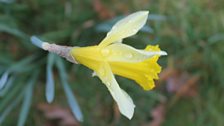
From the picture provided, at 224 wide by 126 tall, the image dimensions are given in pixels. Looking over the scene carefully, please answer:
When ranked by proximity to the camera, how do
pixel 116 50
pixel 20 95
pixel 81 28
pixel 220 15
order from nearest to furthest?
pixel 116 50 → pixel 20 95 → pixel 81 28 → pixel 220 15

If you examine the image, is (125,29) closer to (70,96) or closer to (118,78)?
(70,96)

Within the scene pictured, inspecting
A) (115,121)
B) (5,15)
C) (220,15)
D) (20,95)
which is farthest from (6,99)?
(220,15)

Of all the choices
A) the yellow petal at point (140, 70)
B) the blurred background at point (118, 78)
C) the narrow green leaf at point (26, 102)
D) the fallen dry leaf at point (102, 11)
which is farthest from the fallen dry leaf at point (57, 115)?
the yellow petal at point (140, 70)

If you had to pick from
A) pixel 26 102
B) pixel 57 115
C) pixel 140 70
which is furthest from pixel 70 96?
pixel 140 70

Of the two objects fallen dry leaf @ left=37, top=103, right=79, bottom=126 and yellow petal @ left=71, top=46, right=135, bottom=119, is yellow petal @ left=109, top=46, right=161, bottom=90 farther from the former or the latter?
fallen dry leaf @ left=37, top=103, right=79, bottom=126

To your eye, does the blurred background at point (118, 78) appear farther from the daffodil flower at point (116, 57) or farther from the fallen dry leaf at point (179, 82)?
the daffodil flower at point (116, 57)

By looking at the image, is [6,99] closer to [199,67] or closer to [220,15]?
[199,67]

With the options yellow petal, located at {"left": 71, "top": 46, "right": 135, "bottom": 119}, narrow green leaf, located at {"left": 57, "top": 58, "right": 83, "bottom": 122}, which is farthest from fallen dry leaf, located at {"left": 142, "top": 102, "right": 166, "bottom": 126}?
yellow petal, located at {"left": 71, "top": 46, "right": 135, "bottom": 119}
